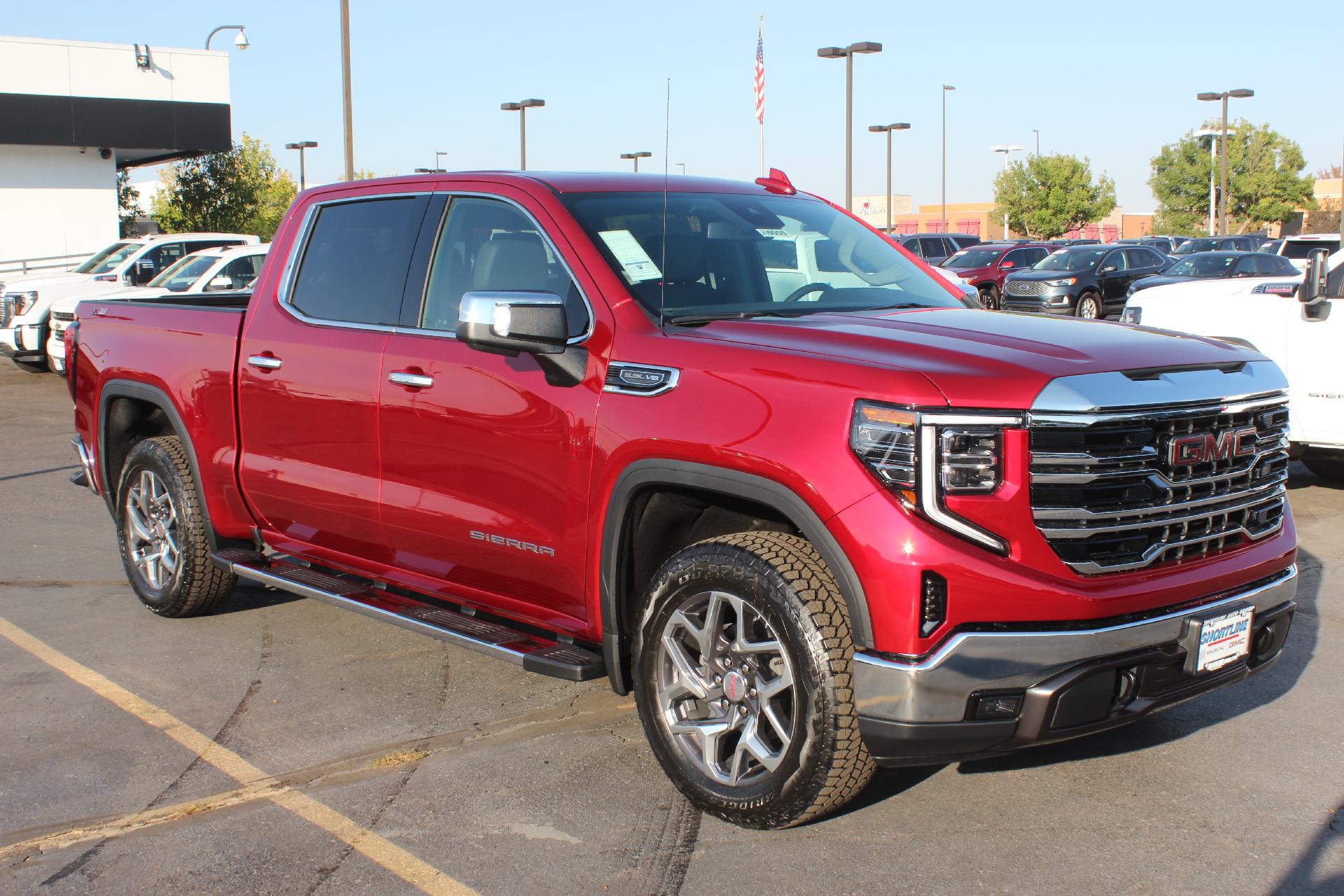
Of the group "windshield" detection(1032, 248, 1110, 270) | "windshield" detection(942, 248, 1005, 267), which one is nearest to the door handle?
"windshield" detection(1032, 248, 1110, 270)

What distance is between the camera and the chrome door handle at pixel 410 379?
4.64 metres

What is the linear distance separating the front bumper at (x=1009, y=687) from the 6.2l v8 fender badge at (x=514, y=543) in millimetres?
1277

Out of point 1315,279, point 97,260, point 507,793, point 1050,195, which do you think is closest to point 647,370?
point 507,793

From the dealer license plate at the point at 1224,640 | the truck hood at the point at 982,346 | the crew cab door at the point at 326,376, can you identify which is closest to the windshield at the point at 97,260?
the crew cab door at the point at 326,376

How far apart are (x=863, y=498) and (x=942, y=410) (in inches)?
11.9

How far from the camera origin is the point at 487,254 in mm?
4777

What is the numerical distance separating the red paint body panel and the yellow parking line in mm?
867

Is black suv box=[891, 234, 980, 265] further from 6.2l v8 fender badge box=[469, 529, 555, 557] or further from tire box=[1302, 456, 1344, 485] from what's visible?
6.2l v8 fender badge box=[469, 529, 555, 557]

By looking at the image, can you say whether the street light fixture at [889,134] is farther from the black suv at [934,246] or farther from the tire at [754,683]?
the tire at [754,683]

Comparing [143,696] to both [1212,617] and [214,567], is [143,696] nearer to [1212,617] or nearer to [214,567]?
[214,567]

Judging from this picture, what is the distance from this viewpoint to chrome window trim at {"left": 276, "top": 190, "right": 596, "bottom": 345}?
14.3 feet

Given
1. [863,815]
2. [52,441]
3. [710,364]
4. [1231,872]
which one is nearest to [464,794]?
[863,815]

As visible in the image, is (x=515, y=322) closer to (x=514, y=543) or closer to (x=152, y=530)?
(x=514, y=543)

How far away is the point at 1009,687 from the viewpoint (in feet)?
10.9
